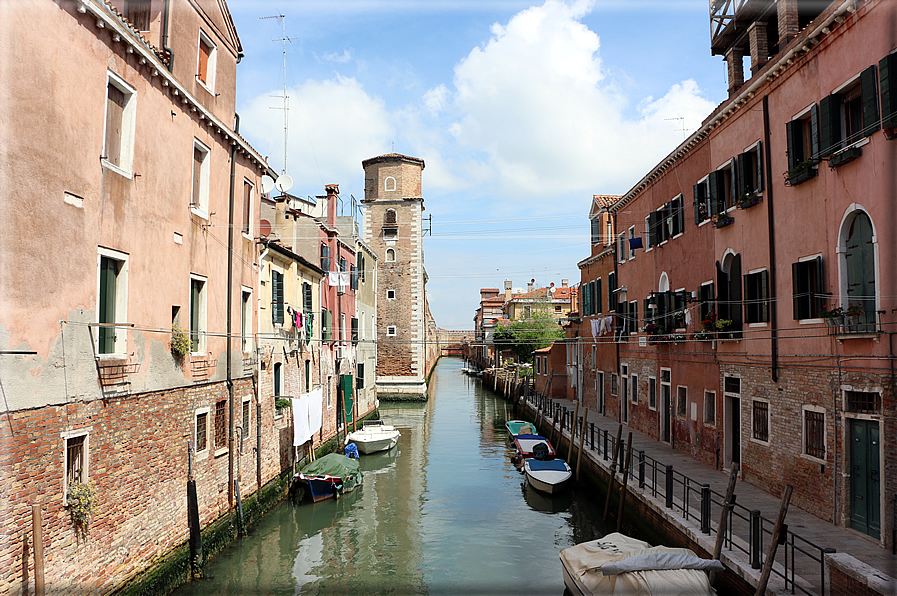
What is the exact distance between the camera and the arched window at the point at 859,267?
884 cm

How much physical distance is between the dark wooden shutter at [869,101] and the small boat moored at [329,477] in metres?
13.6

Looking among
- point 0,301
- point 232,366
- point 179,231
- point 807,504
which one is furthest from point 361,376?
point 0,301

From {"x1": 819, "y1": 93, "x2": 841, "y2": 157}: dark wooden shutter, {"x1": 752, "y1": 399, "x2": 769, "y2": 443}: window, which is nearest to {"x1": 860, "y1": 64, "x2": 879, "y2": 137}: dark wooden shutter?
{"x1": 819, "y1": 93, "x2": 841, "y2": 157}: dark wooden shutter

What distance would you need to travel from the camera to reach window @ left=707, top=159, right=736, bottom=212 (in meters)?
13.9

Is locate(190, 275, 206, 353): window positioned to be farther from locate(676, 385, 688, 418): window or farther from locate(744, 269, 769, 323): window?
locate(676, 385, 688, 418): window

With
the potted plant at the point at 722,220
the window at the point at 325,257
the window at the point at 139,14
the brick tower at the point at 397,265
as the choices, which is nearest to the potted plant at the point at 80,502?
the window at the point at 139,14

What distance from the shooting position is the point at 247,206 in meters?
14.1

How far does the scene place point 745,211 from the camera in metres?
13.0

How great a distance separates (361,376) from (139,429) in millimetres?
21834

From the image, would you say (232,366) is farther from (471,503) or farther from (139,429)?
(471,503)

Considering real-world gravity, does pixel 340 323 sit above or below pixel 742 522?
above

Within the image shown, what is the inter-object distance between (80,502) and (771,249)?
39.2ft

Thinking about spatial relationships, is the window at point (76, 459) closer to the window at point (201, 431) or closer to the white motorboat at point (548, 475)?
the window at point (201, 431)

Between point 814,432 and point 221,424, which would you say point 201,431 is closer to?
point 221,424
